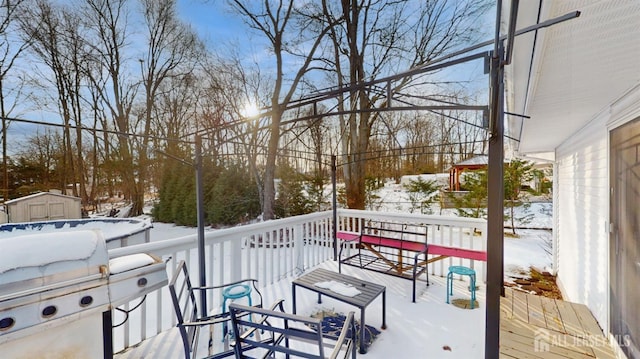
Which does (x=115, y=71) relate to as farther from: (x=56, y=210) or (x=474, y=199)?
(x=474, y=199)

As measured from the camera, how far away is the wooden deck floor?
210 cm

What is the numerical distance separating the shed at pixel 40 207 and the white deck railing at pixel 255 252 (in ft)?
20.8

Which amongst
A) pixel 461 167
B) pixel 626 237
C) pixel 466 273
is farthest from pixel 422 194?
pixel 626 237

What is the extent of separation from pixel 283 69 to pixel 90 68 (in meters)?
8.55

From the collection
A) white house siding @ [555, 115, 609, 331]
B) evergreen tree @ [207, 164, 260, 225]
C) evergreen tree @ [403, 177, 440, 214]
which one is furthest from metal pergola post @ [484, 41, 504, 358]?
evergreen tree @ [207, 164, 260, 225]

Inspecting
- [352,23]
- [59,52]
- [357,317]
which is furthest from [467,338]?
[59,52]

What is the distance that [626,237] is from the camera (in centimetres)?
220

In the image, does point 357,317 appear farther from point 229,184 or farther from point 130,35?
point 130,35

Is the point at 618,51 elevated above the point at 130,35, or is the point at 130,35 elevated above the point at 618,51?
the point at 130,35

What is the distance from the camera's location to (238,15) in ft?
25.7

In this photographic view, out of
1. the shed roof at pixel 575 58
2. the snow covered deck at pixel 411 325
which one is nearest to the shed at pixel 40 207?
the snow covered deck at pixel 411 325

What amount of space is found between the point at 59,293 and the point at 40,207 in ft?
34.1

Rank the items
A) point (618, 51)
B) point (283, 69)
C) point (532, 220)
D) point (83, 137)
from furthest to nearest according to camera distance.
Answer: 1. point (83, 137)
2. point (532, 220)
3. point (283, 69)
4. point (618, 51)

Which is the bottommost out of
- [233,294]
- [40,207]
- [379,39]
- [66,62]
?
[233,294]
